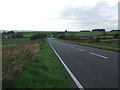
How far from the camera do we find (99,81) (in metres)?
5.93

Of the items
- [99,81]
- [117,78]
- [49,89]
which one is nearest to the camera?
[49,89]

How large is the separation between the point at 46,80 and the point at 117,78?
2936mm

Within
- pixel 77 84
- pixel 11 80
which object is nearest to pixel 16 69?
pixel 11 80

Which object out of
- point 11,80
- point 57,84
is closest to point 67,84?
→ point 57,84

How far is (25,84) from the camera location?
17.5ft

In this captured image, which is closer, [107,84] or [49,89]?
[49,89]

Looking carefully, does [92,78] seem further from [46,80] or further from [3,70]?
[3,70]

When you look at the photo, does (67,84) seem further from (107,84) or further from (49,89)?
(107,84)

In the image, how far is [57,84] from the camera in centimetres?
553

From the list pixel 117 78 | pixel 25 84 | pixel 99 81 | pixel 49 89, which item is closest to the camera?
pixel 49 89

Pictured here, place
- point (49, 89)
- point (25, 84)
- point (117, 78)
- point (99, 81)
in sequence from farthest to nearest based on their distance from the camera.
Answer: point (117, 78), point (99, 81), point (25, 84), point (49, 89)

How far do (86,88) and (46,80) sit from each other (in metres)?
1.66

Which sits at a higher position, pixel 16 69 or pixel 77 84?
pixel 16 69

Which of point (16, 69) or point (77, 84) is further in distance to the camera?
point (16, 69)
